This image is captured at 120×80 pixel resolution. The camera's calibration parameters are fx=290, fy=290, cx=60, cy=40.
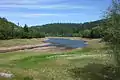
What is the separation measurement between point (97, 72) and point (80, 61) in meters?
9.56

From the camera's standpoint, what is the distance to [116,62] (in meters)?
38.4

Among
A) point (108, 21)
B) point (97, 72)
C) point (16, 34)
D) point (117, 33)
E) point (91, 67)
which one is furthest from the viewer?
point (16, 34)

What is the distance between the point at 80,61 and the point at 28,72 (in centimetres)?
1392

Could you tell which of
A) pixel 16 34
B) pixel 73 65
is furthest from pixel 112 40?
pixel 16 34

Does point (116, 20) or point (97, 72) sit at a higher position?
point (116, 20)

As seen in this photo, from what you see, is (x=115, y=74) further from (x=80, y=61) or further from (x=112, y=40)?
(x=80, y=61)

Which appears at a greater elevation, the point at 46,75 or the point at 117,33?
the point at 117,33

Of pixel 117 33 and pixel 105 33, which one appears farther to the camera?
pixel 105 33

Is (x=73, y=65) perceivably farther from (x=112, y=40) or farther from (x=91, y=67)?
(x=112, y=40)

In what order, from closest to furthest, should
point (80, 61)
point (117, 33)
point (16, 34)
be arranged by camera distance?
point (117, 33) → point (80, 61) → point (16, 34)

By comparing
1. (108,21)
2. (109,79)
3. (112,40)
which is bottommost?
(109,79)

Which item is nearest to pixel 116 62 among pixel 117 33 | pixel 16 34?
pixel 117 33

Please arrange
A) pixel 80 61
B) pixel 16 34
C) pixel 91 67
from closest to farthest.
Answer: pixel 91 67 → pixel 80 61 → pixel 16 34

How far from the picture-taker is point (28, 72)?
39.9m
